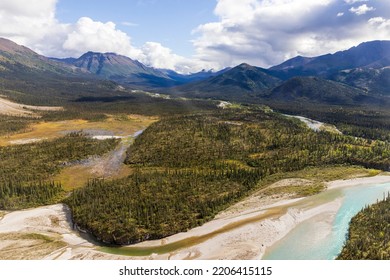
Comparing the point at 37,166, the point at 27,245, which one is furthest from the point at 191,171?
the point at 37,166

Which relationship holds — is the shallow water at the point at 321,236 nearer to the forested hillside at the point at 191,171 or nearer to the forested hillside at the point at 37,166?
the forested hillside at the point at 191,171

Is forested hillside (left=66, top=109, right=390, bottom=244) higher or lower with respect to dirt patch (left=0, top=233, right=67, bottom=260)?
higher

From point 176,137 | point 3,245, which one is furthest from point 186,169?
point 3,245

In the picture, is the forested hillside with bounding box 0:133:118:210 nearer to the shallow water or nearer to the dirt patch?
the dirt patch

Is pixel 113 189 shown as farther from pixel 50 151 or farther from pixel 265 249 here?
pixel 50 151

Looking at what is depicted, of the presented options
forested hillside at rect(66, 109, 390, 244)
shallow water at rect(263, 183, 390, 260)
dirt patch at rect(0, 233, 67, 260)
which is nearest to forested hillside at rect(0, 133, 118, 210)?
forested hillside at rect(66, 109, 390, 244)

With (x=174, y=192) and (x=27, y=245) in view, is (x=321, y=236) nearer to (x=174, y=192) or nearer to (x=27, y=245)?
(x=174, y=192)
